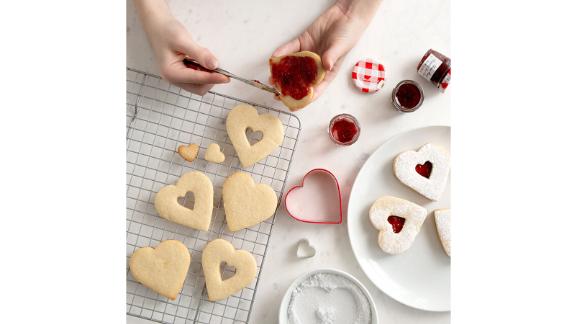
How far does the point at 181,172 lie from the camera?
2064mm

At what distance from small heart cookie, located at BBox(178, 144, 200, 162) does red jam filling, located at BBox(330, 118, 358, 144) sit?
58 cm

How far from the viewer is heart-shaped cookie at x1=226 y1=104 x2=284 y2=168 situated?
2.00 metres

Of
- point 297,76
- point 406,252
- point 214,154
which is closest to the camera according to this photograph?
point 297,76

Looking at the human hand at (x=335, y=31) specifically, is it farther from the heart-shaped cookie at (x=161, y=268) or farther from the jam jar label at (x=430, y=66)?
the heart-shaped cookie at (x=161, y=268)

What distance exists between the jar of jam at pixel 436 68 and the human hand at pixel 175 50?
841mm

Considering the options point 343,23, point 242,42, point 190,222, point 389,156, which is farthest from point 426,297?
point 242,42

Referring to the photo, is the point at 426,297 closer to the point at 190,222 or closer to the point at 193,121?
the point at 190,222

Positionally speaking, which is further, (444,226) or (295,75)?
(444,226)

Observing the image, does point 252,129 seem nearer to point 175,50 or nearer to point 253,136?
point 253,136

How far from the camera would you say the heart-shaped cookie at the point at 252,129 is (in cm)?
200

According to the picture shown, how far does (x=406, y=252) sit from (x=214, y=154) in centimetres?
91

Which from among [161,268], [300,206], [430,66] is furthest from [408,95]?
[161,268]

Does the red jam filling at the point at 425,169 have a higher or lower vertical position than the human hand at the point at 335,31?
lower

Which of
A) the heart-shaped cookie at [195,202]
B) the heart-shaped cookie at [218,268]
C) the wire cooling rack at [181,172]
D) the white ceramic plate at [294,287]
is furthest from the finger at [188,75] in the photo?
the white ceramic plate at [294,287]
